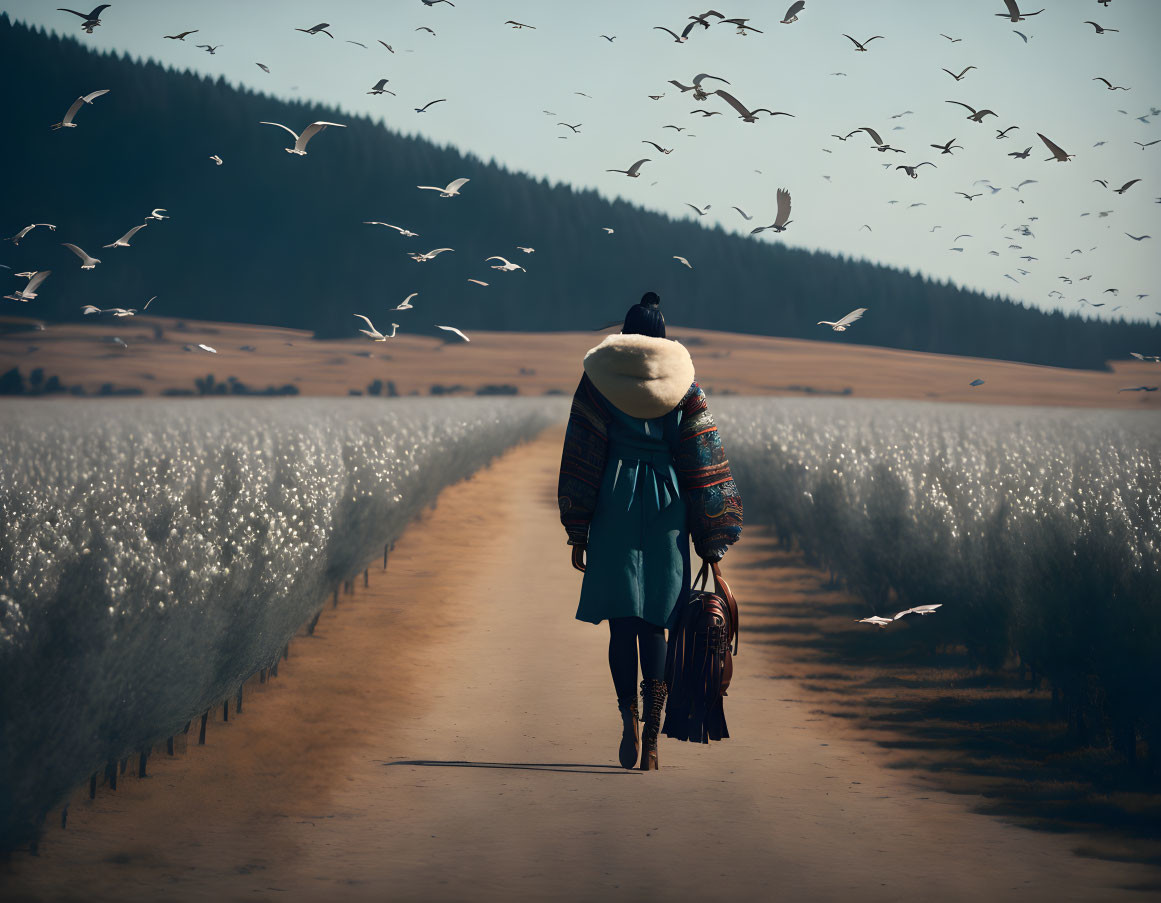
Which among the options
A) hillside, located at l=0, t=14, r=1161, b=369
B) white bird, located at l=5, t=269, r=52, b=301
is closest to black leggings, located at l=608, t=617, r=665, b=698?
white bird, located at l=5, t=269, r=52, b=301

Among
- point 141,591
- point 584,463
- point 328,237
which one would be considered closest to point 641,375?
point 584,463

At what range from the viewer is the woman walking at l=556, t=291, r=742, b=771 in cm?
524

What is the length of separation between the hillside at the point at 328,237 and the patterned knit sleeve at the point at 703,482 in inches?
3790

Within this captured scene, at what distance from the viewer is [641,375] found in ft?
16.9

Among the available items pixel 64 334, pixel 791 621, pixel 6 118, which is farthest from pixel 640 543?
pixel 6 118

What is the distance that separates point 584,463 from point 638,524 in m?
0.36

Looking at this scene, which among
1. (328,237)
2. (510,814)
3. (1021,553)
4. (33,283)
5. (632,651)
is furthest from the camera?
(328,237)

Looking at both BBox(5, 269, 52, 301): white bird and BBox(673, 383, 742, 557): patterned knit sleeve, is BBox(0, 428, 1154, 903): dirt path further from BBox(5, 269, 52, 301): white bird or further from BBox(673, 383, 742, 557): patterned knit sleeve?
BBox(5, 269, 52, 301): white bird

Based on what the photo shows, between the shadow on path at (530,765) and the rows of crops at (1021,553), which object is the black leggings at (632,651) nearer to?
the shadow on path at (530,765)

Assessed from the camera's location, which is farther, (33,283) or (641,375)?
(33,283)

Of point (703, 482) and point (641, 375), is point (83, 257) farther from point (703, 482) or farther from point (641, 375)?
point (703, 482)

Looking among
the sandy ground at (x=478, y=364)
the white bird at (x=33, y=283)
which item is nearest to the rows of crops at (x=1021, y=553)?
the white bird at (x=33, y=283)

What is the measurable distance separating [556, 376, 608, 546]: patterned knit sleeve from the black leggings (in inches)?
17.5

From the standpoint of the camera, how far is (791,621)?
33.1 ft
